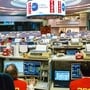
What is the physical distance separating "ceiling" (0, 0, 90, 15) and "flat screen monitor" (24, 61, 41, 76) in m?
17.9

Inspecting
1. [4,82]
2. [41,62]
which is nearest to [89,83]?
[41,62]

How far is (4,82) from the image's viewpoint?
2021mm

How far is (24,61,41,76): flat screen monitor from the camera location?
4.75 meters

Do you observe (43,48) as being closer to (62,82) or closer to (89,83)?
(62,82)

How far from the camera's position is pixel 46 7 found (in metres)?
14.3

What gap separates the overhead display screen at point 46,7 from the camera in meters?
14.3

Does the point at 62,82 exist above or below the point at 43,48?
below

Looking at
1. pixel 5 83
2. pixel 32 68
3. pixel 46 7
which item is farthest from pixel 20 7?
pixel 5 83

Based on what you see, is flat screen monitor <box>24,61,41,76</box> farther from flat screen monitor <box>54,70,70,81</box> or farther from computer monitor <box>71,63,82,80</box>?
computer monitor <box>71,63,82,80</box>

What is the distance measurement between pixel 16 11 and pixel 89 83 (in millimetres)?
20364

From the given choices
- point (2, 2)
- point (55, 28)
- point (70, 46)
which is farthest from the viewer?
point (55, 28)

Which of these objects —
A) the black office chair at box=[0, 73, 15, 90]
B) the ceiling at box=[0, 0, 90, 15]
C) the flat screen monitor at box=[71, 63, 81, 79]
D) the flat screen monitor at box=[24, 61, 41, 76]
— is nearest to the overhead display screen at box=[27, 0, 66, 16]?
the ceiling at box=[0, 0, 90, 15]

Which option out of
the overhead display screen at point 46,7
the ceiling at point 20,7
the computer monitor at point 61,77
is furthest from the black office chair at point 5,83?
the ceiling at point 20,7

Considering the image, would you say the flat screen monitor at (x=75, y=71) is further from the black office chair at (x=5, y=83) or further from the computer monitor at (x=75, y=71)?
the black office chair at (x=5, y=83)
